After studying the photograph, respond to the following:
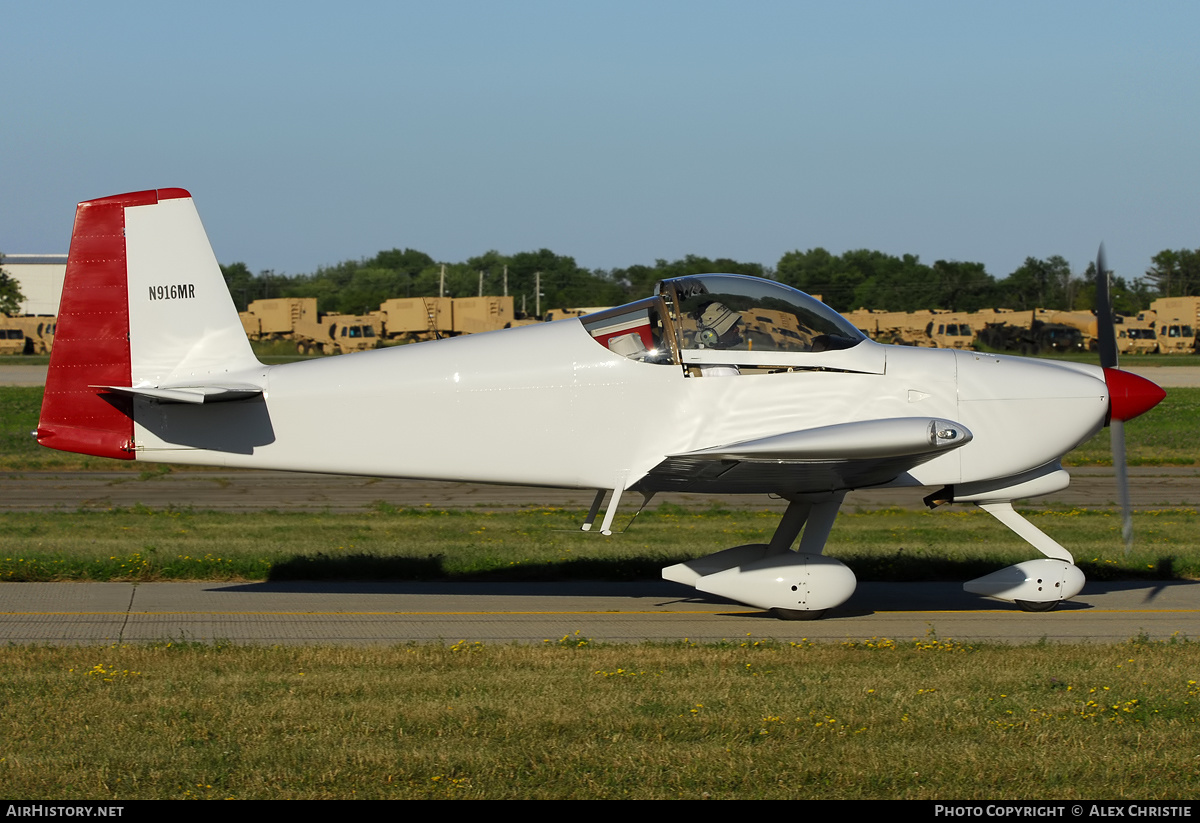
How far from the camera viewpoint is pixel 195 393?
8320 mm

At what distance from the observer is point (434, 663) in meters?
7.09

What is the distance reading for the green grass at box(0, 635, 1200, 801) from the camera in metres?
4.89

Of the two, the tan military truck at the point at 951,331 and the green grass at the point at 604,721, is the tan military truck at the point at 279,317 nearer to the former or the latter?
the tan military truck at the point at 951,331

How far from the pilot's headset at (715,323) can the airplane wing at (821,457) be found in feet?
2.64

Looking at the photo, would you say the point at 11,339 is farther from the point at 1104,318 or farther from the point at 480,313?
the point at 1104,318

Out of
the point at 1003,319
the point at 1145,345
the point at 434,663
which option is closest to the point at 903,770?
the point at 434,663

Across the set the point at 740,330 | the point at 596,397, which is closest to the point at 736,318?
the point at 740,330

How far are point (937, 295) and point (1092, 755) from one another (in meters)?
81.6

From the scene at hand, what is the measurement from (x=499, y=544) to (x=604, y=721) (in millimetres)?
6575

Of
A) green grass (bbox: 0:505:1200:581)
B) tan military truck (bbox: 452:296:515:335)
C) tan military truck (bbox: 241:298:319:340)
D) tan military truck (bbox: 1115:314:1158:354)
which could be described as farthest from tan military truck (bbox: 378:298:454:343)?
green grass (bbox: 0:505:1200:581)

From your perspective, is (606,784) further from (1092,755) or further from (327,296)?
(327,296)

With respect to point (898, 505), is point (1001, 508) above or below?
above

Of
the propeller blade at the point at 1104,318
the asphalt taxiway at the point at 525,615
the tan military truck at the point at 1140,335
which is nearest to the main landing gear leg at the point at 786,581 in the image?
the asphalt taxiway at the point at 525,615

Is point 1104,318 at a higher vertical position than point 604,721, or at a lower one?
higher
